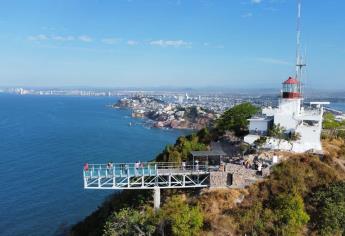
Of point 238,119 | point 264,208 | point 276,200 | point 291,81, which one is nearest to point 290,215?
point 276,200

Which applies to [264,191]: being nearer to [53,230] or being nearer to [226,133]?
[226,133]

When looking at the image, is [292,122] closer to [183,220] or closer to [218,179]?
[218,179]

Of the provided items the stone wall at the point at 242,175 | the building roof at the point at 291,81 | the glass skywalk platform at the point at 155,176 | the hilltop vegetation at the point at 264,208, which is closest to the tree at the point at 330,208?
the hilltop vegetation at the point at 264,208

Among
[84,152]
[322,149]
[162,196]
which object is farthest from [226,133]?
[84,152]

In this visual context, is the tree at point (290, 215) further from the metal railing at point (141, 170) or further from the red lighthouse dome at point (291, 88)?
the red lighthouse dome at point (291, 88)

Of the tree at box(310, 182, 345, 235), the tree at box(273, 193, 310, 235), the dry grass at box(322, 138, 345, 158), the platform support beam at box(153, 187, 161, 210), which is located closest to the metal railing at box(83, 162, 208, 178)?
the platform support beam at box(153, 187, 161, 210)

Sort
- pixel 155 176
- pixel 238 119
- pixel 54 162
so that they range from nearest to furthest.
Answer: pixel 155 176
pixel 238 119
pixel 54 162

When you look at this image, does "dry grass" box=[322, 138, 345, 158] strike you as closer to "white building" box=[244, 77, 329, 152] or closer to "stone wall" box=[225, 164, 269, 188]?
"white building" box=[244, 77, 329, 152]
